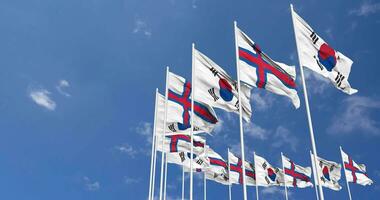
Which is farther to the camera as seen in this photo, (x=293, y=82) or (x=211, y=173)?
(x=211, y=173)

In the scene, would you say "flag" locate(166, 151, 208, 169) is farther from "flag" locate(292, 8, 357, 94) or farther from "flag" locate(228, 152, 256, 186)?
"flag" locate(292, 8, 357, 94)

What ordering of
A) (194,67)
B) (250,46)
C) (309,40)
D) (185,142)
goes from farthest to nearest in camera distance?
(185,142) → (194,67) → (250,46) → (309,40)

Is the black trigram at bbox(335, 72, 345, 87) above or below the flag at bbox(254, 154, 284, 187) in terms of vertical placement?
below

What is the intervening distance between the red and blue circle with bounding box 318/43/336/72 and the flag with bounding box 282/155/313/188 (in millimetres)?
21889

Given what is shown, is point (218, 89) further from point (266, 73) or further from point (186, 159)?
point (186, 159)

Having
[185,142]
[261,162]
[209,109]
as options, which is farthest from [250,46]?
[261,162]

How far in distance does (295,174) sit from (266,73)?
958 inches

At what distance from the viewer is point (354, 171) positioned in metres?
37.5

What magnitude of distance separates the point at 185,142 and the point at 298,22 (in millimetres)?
12932

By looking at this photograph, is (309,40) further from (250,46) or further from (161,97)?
(161,97)

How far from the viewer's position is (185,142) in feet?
86.8

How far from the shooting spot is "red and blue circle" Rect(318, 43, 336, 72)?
16156 millimetres

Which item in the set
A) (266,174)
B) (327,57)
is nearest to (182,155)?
(266,174)

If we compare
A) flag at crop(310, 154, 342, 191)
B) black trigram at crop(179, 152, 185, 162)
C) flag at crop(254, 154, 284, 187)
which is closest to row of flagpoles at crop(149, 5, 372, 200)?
black trigram at crop(179, 152, 185, 162)
